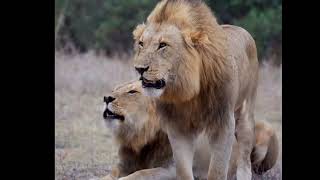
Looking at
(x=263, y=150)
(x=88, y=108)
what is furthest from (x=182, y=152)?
(x=88, y=108)

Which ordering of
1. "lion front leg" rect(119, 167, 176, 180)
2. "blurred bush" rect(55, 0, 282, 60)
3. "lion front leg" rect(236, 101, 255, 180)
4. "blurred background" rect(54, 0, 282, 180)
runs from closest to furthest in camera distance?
"lion front leg" rect(119, 167, 176, 180)
"lion front leg" rect(236, 101, 255, 180)
"blurred background" rect(54, 0, 282, 180)
"blurred bush" rect(55, 0, 282, 60)

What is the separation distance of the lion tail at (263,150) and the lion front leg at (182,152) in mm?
1194

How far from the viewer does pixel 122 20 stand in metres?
13.0

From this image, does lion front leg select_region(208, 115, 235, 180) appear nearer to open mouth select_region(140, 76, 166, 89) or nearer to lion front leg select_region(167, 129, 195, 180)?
lion front leg select_region(167, 129, 195, 180)

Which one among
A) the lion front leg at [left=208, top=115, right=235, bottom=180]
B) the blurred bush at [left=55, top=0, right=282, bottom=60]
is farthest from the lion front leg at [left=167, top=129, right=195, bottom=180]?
the blurred bush at [left=55, top=0, right=282, bottom=60]

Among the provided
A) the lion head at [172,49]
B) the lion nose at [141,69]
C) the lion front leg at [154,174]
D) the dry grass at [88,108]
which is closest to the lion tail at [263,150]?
the lion front leg at [154,174]

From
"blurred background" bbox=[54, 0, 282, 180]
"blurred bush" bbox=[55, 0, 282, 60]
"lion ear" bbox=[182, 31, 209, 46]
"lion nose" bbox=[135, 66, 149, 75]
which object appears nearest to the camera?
"lion nose" bbox=[135, 66, 149, 75]

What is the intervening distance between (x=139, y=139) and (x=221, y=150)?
32.2 inches

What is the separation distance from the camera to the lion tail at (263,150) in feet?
19.8

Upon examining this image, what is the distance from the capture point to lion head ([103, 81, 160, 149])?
5391 mm

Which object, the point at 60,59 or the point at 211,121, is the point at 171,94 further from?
the point at 60,59

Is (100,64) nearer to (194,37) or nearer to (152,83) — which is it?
(194,37)

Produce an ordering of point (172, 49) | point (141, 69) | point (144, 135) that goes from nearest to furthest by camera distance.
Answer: point (141, 69)
point (172, 49)
point (144, 135)

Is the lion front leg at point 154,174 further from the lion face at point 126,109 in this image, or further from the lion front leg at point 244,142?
the lion front leg at point 244,142
